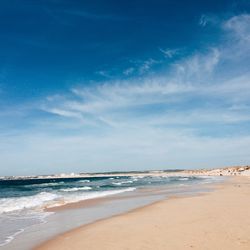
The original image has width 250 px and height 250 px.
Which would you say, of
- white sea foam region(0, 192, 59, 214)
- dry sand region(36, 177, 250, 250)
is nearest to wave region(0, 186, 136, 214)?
white sea foam region(0, 192, 59, 214)

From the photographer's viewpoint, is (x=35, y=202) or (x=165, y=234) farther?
(x=35, y=202)

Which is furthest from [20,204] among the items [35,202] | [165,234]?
[165,234]

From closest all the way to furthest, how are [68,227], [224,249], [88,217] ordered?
[224,249]
[68,227]
[88,217]

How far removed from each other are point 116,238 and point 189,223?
Result: 3.54 m

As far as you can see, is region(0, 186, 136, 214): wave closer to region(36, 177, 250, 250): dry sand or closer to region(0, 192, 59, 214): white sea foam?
region(0, 192, 59, 214): white sea foam

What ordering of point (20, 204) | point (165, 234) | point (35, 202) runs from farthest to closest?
point (35, 202)
point (20, 204)
point (165, 234)

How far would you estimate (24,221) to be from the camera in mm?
17656

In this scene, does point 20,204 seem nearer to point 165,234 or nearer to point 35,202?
point 35,202

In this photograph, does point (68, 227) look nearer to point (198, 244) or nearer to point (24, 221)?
point (24, 221)

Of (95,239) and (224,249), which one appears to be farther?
(95,239)

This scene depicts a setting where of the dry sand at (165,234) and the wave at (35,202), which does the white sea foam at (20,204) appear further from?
the dry sand at (165,234)

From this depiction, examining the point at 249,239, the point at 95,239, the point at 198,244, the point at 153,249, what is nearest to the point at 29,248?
the point at 95,239

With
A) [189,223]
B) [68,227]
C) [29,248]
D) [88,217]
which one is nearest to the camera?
[29,248]

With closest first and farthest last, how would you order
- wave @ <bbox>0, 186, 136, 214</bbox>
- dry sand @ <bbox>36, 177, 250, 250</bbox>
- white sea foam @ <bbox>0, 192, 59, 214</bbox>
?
dry sand @ <bbox>36, 177, 250, 250</bbox>, white sea foam @ <bbox>0, 192, 59, 214</bbox>, wave @ <bbox>0, 186, 136, 214</bbox>
